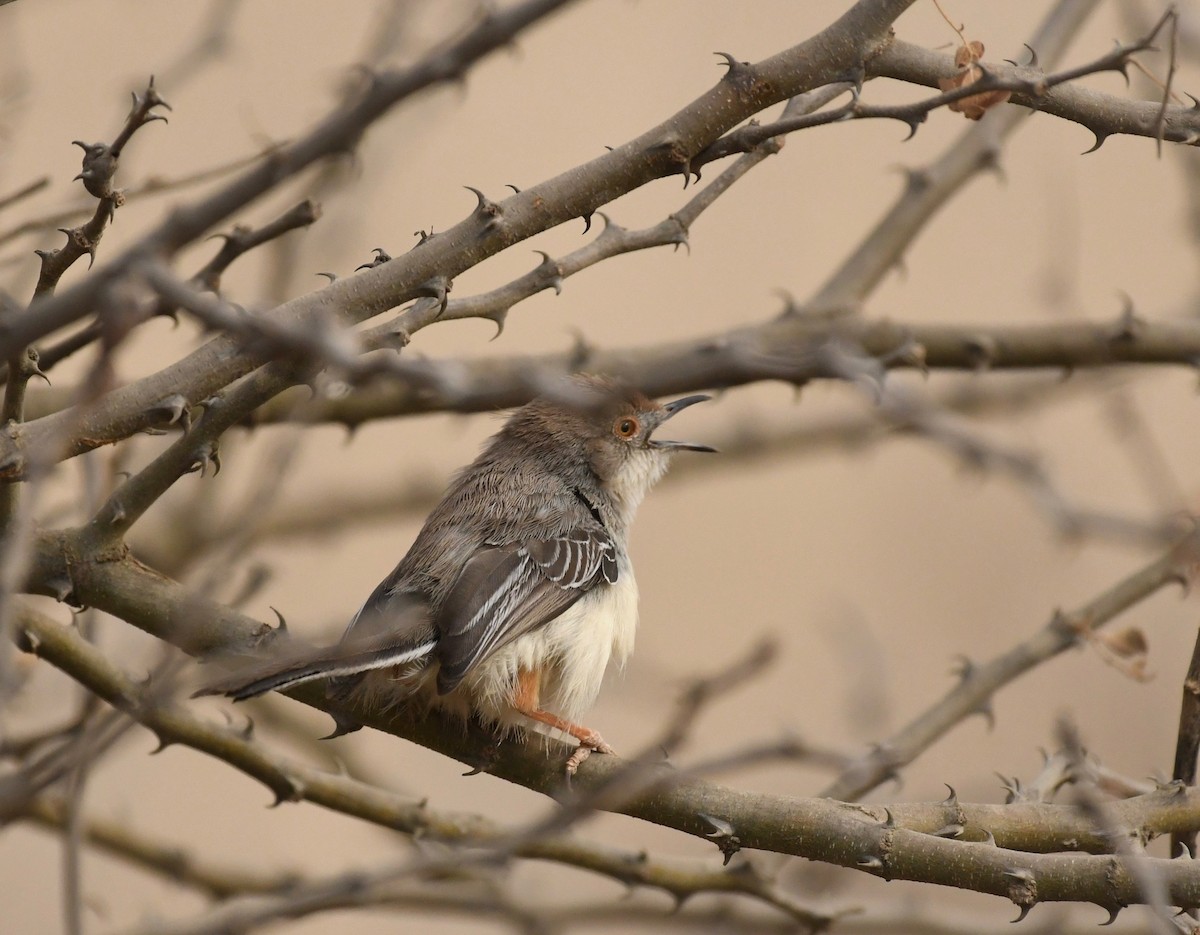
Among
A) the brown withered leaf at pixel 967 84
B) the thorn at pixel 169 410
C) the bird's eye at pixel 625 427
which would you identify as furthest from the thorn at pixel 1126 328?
the thorn at pixel 169 410

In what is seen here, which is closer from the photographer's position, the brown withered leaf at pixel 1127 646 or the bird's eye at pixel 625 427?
the brown withered leaf at pixel 1127 646

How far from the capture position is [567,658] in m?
4.46

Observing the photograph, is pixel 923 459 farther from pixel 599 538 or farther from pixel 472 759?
pixel 472 759

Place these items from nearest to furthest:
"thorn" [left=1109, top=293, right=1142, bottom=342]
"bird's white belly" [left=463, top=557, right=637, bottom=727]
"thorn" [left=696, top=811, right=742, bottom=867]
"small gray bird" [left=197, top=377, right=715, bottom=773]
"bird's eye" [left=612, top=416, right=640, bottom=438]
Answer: "thorn" [left=696, top=811, right=742, bottom=867] < "small gray bird" [left=197, top=377, right=715, bottom=773] < "bird's white belly" [left=463, top=557, right=637, bottom=727] < "thorn" [left=1109, top=293, right=1142, bottom=342] < "bird's eye" [left=612, top=416, right=640, bottom=438]

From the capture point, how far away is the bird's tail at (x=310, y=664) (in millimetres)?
3041

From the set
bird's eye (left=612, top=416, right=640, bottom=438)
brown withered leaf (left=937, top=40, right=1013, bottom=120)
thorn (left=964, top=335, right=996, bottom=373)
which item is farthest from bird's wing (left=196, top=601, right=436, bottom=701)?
thorn (left=964, top=335, right=996, bottom=373)

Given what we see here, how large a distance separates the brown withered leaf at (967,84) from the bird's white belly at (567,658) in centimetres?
209

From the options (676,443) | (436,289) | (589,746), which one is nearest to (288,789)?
(589,746)

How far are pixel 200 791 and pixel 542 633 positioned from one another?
4610mm

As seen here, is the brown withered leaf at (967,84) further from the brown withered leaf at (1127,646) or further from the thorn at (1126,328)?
the thorn at (1126,328)

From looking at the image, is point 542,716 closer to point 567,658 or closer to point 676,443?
point 567,658

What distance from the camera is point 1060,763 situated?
12.9 feet

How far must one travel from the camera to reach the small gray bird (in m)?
3.86

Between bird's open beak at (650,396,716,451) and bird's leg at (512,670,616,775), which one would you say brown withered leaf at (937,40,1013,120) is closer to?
bird's leg at (512,670,616,775)
